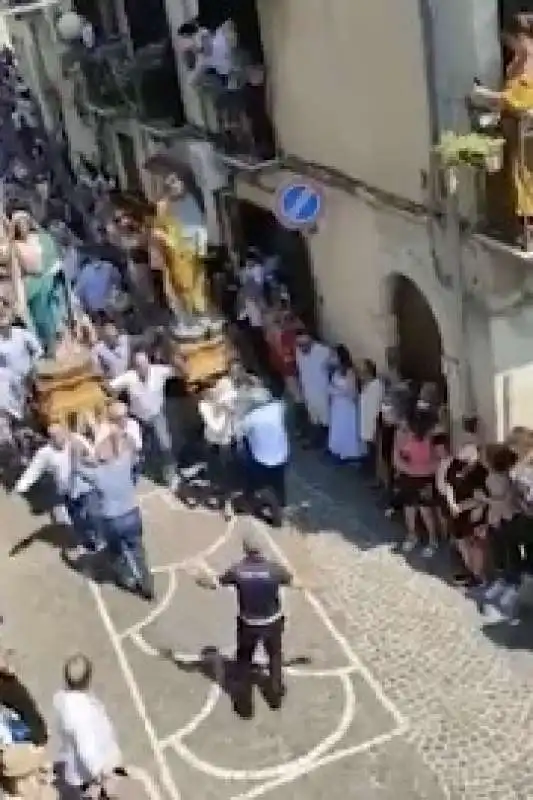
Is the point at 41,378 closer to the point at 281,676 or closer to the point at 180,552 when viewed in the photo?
the point at 180,552

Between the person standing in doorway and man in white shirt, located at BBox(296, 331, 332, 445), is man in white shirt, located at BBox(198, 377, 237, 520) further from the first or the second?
the person standing in doorway

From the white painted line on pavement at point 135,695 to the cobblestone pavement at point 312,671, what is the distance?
16mm

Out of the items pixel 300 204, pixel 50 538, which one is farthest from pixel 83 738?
pixel 300 204

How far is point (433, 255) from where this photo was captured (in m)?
12.4

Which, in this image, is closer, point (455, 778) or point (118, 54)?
point (455, 778)

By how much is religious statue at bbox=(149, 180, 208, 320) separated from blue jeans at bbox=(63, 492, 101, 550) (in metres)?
3.10

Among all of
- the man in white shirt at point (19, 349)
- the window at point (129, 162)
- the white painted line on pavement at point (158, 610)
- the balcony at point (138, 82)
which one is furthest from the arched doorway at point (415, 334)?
the window at point (129, 162)

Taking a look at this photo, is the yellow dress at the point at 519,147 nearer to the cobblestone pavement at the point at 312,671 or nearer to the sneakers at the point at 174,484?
the cobblestone pavement at the point at 312,671

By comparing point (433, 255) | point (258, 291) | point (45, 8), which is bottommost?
Result: point (258, 291)

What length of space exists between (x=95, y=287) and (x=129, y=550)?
5.98 meters

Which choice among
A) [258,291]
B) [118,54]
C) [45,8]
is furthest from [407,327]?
[45,8]

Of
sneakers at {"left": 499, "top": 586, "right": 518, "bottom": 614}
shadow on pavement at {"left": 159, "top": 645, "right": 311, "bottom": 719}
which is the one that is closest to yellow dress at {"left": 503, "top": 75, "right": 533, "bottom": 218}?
sneakers at {"left": 499, "top": 586, "right": 518, "bottom": 614}

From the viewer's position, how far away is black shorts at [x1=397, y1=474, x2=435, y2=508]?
41.1 ft

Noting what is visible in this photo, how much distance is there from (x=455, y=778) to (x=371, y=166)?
6.32 meters
